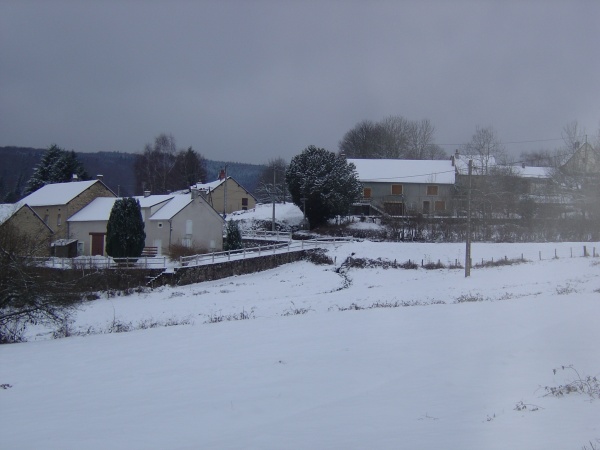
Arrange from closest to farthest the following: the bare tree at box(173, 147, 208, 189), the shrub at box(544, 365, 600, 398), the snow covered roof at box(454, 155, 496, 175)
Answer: the shrub at box(544, 365, 600, 398) < the snow covered roof at box(454, 155, 496, 175) < the bare tree at box(173, 147, 208, 189)

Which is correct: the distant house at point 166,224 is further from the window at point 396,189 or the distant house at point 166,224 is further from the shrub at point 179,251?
the window at point 396,189

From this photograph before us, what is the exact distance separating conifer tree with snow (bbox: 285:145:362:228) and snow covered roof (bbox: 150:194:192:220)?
11.5 metres

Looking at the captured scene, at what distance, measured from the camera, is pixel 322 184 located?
53.3 meters

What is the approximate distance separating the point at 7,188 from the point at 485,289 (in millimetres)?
81479

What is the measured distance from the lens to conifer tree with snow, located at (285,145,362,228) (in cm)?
5344

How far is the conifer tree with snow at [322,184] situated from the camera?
175 ft

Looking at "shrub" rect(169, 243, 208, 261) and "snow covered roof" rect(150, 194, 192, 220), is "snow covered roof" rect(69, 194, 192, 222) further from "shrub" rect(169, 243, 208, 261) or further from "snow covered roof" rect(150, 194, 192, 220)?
"shrub" rect(169, 243, 208, 261)

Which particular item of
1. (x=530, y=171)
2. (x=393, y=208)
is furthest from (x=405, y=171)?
(x=530, y=171)

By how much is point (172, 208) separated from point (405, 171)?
28.7 meters

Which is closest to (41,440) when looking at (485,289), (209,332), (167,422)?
(167,422)

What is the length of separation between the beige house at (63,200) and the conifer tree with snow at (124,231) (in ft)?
36.5

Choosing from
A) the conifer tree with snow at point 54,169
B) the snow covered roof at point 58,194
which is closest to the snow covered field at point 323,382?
the snow covered roof at point 58,194

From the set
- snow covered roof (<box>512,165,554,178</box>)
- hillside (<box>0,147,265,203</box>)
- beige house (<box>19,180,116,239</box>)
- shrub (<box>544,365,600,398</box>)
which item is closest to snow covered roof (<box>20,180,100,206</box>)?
beige house (<box>19,180,116,239</box>)

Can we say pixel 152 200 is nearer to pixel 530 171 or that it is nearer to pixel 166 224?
pixel 166 224
